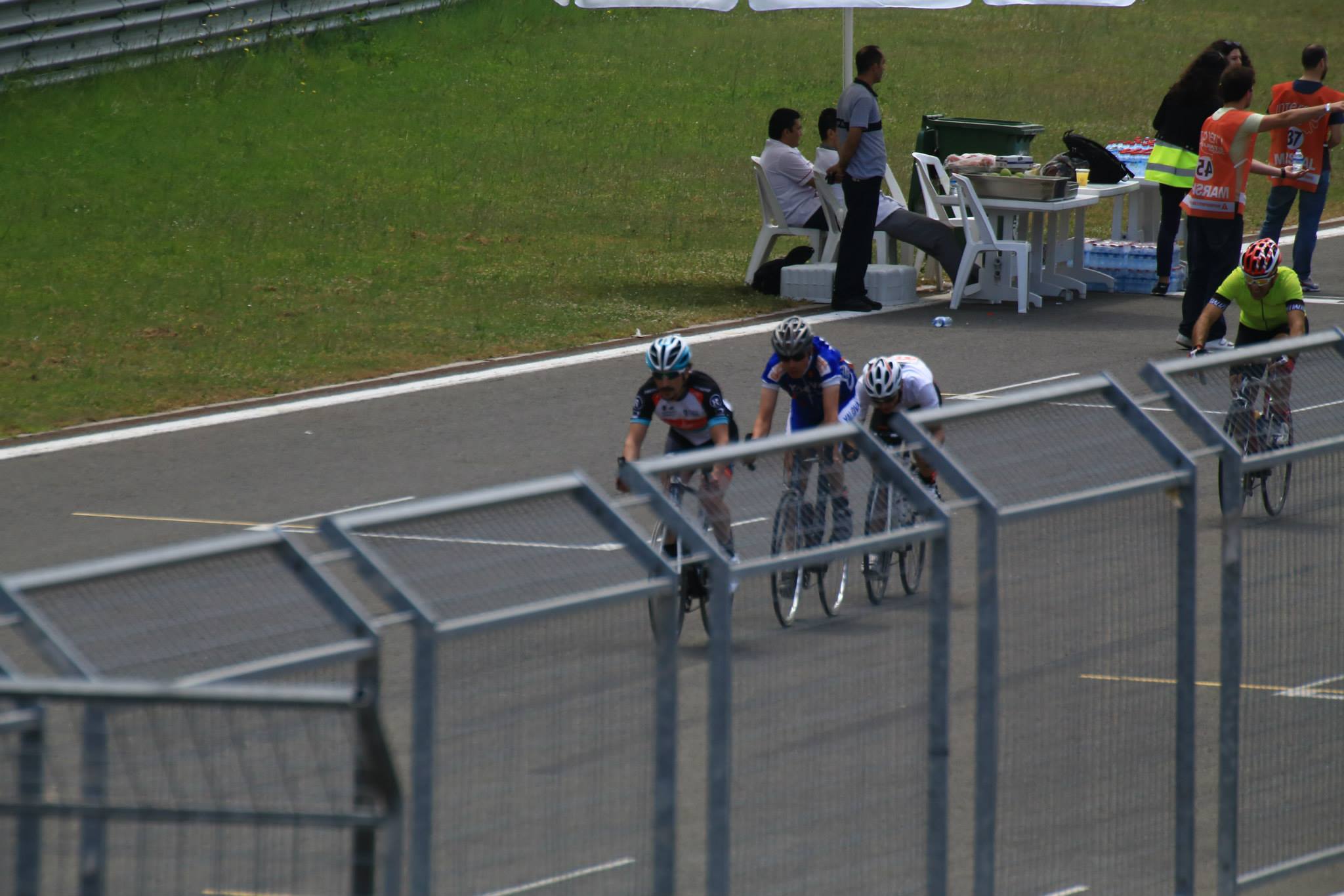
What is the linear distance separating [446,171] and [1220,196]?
1344cm

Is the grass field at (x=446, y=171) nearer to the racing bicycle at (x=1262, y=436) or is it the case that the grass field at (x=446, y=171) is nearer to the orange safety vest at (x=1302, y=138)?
the orange safety vest at (x=1302, y=138)

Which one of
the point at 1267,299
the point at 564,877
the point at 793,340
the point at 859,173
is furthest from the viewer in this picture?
the point at 859,173

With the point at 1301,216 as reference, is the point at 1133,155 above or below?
above

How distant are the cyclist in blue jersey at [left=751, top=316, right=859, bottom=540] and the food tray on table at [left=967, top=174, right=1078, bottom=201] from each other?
294 inches

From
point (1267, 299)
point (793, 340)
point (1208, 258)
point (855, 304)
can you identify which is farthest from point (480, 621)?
point (855, 304)

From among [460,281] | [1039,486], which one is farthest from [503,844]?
[460,281]

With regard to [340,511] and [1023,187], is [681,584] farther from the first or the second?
[1023,187]

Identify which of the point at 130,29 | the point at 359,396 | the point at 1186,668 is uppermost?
the point at 130,29

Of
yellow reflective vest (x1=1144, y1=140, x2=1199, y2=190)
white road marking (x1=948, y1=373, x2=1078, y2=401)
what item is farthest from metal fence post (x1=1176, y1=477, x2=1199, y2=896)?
yellow reflective vest (x1=1144, y1=140, x2=1199, y2=190)

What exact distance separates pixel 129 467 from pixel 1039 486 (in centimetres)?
873

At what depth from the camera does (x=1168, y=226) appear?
58.4 feet

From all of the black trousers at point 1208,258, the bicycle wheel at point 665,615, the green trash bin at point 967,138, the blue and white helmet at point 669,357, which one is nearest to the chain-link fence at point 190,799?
the bicycle wheel at point 665,615

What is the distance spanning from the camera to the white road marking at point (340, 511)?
36.8ft

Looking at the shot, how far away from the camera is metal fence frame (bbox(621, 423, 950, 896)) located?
4.38m
